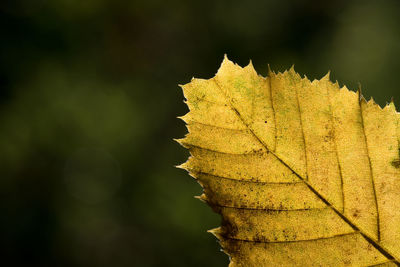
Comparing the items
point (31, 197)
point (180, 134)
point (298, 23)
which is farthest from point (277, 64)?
point (31, 197)

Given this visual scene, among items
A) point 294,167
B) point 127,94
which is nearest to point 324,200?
point 294,167

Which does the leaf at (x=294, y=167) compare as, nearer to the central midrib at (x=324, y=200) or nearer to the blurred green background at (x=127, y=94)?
the central midrib at (x=324, y=200)

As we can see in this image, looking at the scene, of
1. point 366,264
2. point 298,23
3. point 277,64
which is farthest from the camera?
point 298,23

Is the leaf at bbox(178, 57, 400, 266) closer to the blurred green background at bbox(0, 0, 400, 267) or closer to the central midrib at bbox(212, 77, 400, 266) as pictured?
the central midrib at bbox(212, 77, 400, 266)

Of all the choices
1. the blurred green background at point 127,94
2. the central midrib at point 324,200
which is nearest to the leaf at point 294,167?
the central midrib at point 324,200

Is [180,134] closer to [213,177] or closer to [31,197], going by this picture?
[31,197]

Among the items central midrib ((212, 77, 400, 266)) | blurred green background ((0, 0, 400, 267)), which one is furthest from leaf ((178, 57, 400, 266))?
blurred green background ((0, 0, 400, 267))

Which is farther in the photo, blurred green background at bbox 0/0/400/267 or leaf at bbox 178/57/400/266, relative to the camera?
blurred green background at bbox 0/0/400/267

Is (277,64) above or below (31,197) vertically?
above
